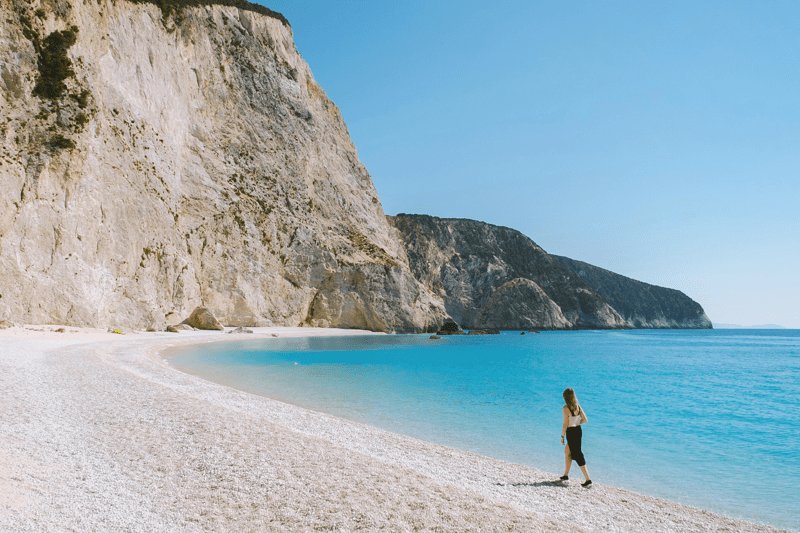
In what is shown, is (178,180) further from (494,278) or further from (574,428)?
(494,278)

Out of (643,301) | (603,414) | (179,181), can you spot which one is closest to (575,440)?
(603,414)

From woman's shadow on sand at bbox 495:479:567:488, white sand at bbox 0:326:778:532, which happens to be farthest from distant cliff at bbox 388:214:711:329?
woman's shadow on sand at bbox 495:479:567:488

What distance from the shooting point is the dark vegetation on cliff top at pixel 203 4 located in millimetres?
43000

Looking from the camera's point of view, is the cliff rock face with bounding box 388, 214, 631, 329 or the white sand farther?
the cliff rock face with bounding box 388, 214, 631, 329

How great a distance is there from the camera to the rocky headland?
27.5 meters

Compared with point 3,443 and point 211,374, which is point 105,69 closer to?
point 211,374

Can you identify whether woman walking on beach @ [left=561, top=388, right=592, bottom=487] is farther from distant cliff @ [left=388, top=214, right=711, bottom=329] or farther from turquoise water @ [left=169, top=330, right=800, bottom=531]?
distant cliff @ [left=388, top=214, right=711, bottom=329]

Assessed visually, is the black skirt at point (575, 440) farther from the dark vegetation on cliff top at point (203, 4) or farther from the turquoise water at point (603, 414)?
the dark vegetation on cliff top at point (203, 4)

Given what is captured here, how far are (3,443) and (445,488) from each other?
5.52 meters

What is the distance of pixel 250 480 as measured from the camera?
5465 millimetres

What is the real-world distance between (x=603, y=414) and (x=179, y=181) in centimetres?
3926

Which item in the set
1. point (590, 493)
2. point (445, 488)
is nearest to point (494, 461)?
point (590, 493)

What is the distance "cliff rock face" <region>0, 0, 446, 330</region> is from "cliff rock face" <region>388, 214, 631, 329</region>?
30362 millimetres

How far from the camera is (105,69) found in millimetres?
34062
